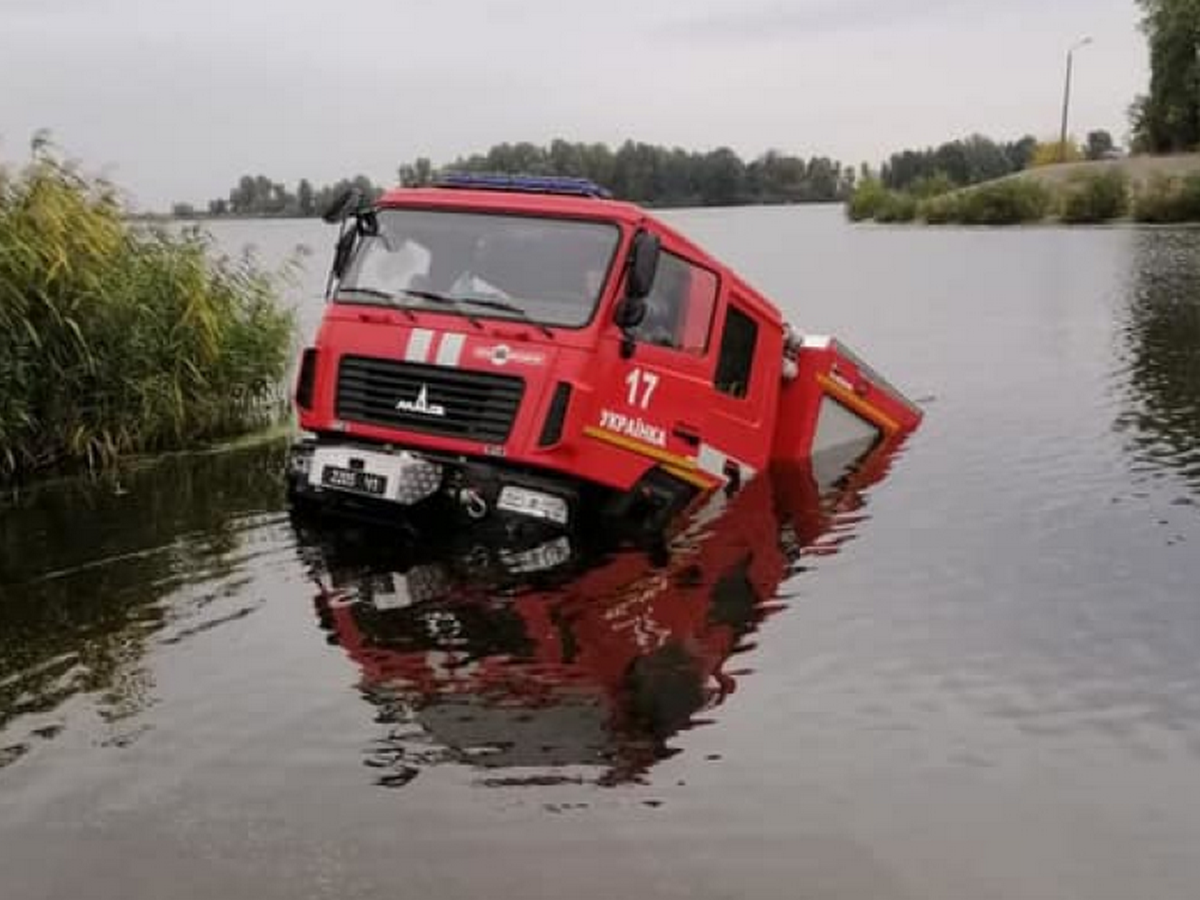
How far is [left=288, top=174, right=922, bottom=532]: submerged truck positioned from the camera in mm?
9523

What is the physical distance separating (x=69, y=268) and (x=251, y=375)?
9.35 feet

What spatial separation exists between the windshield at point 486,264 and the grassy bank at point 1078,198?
60.4m

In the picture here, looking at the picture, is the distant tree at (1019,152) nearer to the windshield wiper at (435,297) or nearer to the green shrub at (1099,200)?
the green shrub at (1099,200)

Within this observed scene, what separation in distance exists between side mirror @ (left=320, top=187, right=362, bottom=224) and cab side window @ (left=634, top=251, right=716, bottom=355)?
233cm

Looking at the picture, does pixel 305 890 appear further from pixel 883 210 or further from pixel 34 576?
pixel 883 210

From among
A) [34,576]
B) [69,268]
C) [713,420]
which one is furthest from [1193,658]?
[69,268]

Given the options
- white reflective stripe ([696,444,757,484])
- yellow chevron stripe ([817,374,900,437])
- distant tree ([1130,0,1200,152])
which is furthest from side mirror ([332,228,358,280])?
distant tree ([1130,0,1200,152])

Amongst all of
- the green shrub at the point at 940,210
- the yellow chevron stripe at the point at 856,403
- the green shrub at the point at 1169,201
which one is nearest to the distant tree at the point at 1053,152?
the green shrub at the point at 940,210

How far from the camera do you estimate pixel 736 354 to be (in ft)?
38.0

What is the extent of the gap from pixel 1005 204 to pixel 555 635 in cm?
7081

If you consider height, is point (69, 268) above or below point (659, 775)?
above

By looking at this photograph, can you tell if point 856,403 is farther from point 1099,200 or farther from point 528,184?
point 1099,200

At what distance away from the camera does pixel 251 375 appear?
Answer: 1462cm

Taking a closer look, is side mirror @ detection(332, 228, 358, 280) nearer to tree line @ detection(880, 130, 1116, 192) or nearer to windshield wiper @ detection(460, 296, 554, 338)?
windshield wiper @ detection(460, 296, 554, 338)
